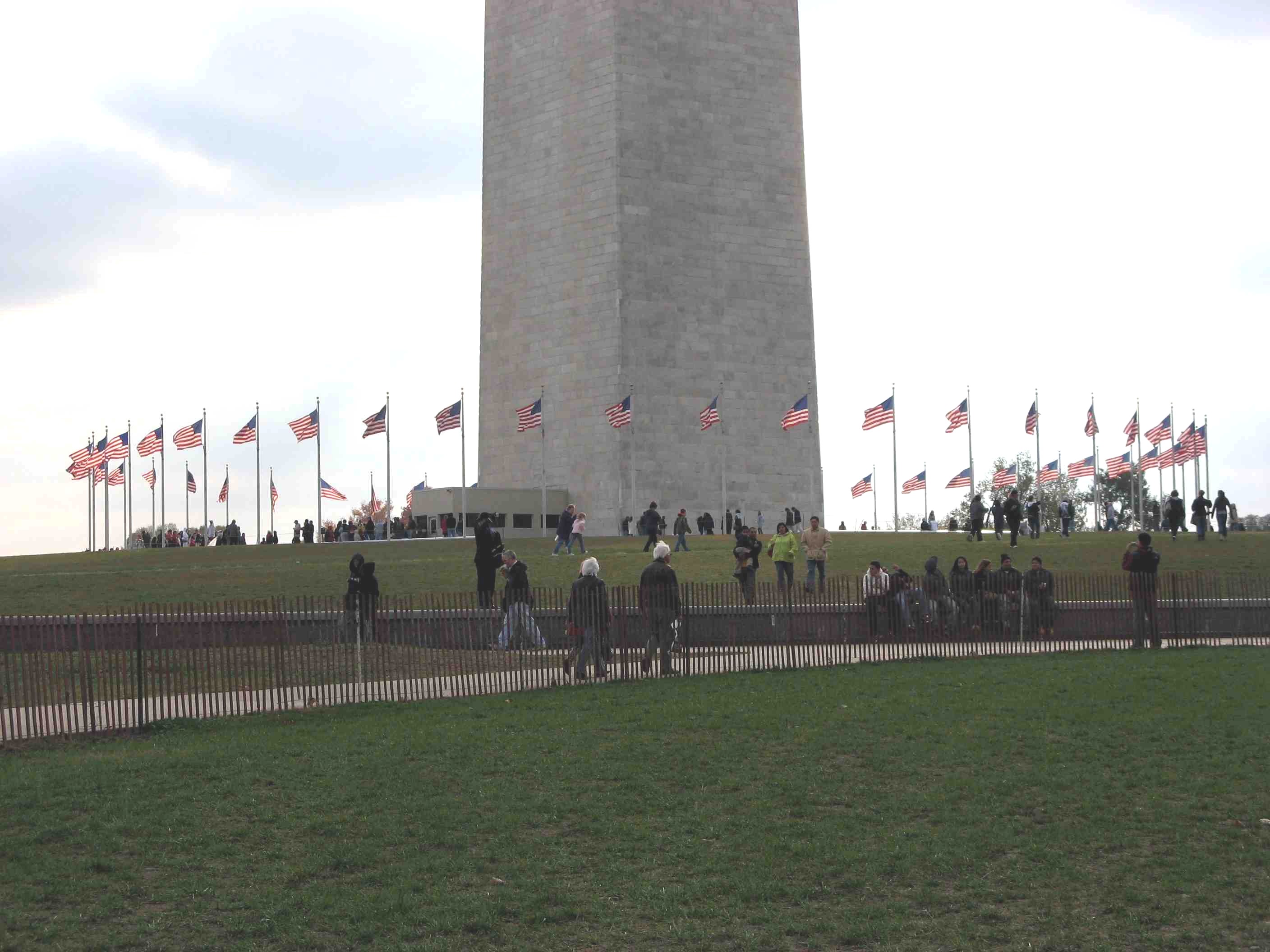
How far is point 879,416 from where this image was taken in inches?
2023

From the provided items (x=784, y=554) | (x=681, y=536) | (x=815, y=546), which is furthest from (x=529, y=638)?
(x=681, y=536)

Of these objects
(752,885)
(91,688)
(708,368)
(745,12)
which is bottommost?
(752,885)

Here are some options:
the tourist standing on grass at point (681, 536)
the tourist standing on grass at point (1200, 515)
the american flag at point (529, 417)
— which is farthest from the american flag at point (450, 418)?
the tourist standing on grass at point (1200, 515)

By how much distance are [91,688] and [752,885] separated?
8.14 meters

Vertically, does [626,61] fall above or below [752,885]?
above

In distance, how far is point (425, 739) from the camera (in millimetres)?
14852

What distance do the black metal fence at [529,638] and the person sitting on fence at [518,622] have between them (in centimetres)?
3

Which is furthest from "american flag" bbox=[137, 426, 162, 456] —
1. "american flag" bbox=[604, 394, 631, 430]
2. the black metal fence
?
the black metal fence

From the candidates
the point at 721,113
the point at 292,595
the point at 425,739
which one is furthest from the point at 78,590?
the point at 721,113

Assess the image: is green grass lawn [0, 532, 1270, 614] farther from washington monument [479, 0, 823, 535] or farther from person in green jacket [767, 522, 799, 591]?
washington monument [479, 0, 823, 535]

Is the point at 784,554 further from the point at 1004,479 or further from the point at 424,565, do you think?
the point at 1004,479

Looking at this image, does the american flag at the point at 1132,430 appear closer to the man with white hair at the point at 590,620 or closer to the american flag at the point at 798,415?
the american flag at the point at 798,415

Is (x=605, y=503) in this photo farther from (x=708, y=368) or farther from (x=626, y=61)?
(x=626, y=61)

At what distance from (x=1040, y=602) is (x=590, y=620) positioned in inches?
318
